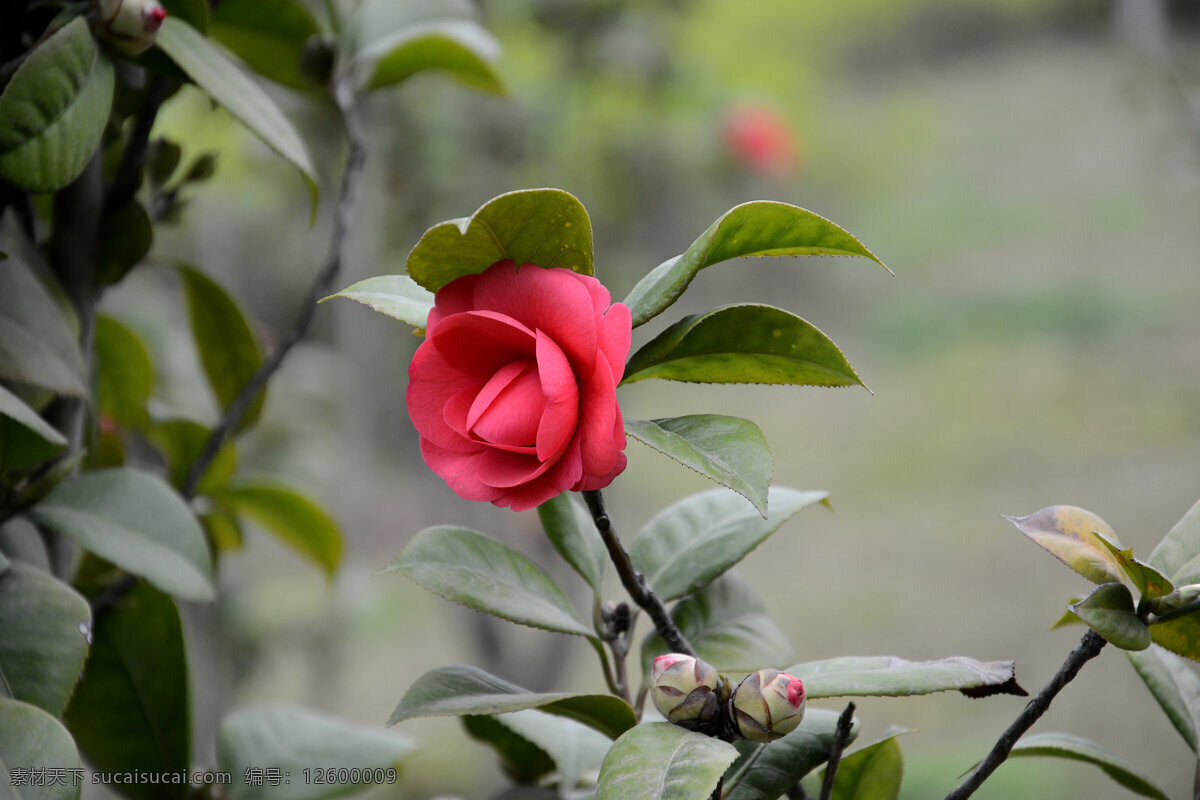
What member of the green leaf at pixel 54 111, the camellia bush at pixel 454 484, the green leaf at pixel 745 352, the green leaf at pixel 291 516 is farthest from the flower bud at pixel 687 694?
the green leaf at pixel 291 516

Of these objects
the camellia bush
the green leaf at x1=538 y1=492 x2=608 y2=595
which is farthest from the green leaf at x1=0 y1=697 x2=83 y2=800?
the green leaf at x1=538 y1=492 x2=608 y2=595

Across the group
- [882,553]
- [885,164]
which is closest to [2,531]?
[882,553]

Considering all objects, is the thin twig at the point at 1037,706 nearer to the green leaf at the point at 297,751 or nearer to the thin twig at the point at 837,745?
the thin twig at the point at 837,745

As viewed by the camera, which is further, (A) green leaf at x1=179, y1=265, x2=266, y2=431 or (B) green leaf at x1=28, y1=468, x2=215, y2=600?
(A) green leaf at x1=179, y1=265, x2=266, y2=431

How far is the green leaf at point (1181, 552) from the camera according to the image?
344mm

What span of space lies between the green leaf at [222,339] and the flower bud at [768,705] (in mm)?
431

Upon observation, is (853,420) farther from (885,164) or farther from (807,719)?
(807,719)

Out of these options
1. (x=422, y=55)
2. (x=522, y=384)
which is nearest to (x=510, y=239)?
(x=522, y=384)

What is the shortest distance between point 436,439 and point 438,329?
0.14 feet

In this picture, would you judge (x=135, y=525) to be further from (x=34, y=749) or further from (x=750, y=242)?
(x=750, y=242)

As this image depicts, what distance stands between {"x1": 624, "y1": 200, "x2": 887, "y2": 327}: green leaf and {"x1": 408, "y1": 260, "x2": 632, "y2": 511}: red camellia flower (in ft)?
0.08

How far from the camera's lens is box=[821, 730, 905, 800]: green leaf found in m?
0.41

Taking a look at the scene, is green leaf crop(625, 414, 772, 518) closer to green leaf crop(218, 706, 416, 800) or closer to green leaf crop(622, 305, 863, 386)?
green leaf crop(622, 305, 863, 386)

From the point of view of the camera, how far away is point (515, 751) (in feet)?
1.71
